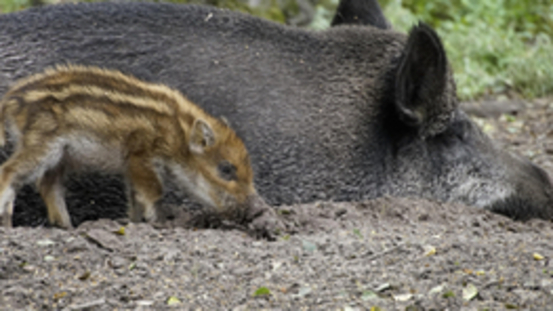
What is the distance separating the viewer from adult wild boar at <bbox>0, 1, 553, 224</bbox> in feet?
15.3

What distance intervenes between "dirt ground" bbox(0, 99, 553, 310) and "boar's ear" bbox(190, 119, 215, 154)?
0.47 m

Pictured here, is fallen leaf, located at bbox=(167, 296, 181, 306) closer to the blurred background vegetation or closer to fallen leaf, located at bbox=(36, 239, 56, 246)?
fallen leaf, located at bbox=(36, 239, 56, 246)

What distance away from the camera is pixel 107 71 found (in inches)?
169

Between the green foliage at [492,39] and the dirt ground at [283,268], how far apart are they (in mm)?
4746

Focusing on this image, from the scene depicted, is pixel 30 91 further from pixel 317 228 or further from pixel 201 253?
pixel 317 228

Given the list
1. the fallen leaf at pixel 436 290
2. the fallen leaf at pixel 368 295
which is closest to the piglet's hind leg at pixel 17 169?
the fallen leaf at pixel 368 295

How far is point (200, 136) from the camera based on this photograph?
4.18 metres

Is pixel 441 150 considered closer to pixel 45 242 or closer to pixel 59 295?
pixel 45 242

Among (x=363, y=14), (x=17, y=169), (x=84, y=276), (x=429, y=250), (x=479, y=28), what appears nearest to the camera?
(x=84, y=276)

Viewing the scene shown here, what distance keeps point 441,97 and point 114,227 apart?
7.73 feet

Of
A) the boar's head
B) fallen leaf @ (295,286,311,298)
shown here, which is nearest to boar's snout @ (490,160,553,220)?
the boar's head

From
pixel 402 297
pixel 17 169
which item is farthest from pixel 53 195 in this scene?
pixel 402 297

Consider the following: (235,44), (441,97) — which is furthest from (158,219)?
(441,97)

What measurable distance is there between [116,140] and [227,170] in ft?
2.09
